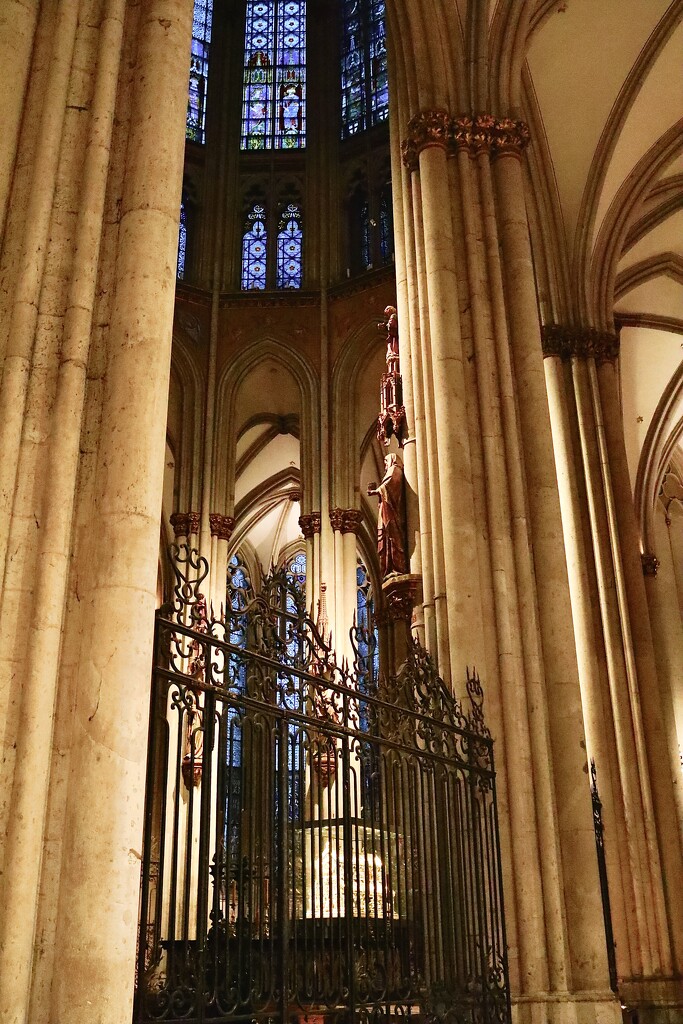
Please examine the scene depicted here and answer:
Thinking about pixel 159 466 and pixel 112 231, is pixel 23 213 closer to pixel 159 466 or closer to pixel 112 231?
pixel 112 231

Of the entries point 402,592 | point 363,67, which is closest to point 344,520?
point 402,592

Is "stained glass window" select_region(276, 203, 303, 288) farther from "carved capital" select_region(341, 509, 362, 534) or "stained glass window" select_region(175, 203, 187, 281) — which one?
"carved capital" select_region(341, 509, 362, 534)

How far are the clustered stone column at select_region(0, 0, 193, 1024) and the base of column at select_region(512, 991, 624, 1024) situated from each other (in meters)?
3.67

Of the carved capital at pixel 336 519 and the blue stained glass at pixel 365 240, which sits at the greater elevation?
the blue stained glass at pixel 365 240

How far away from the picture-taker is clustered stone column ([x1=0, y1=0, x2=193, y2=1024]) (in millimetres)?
3617

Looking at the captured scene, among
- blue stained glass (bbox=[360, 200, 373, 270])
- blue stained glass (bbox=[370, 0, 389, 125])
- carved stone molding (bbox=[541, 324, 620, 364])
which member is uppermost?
blue stained glass (bbox=[370, 0, 389, 125])

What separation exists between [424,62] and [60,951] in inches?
342

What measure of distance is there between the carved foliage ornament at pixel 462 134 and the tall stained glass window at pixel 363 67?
34.9 feet

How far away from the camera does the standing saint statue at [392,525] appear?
846 centimetres

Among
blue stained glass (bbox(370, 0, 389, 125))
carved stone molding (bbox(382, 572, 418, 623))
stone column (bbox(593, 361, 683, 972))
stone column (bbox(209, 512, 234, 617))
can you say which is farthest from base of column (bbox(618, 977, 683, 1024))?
blue stained glass (bbox(370, 0, 389, 125))

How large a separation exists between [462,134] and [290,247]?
10316 mm

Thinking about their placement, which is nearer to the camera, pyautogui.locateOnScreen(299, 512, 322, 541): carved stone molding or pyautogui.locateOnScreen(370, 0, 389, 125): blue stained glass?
pyautogui.locateOnScreen(299, 512, 322, 541): carved stone molding

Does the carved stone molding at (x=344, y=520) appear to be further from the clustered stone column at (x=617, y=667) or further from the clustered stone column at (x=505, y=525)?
the clustered stone column at (x=505, y=525)

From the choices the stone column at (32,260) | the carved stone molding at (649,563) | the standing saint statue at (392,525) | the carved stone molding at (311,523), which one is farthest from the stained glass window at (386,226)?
the stone column at (32,260)
